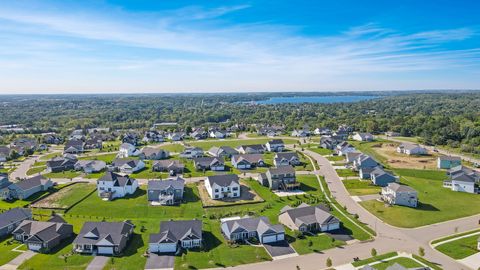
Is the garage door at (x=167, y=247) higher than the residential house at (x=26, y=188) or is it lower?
lower

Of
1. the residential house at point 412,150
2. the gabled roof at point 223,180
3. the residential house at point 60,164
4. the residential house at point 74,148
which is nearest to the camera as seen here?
the gabled roof at point 223,180

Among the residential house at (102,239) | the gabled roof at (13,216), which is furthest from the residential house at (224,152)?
the residential house at (102,239)

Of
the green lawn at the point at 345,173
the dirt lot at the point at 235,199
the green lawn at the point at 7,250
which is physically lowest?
the green lawn at the point at 7,250

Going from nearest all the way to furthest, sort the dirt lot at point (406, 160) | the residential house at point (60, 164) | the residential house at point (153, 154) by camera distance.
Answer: the residential house at point (60, 164), the dirt lot at point (406, 160), the residential house at point (153, 154)

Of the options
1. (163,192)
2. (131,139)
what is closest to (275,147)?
(131,139)

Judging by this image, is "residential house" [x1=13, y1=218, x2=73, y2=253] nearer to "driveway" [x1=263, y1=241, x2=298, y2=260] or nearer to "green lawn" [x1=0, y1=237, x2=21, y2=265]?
"green lawn" [x1=0, y1=237, x2=21, y2=265]

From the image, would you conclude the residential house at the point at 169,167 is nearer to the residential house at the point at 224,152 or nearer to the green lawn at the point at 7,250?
the residential house at the point at 224,152

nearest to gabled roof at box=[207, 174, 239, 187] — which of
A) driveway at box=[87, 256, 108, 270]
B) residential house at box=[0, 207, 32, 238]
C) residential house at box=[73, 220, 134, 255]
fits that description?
residential house at box=[73, 220, 134, 255]

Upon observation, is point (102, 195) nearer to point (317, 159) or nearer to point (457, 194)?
point (317, 159)
